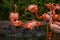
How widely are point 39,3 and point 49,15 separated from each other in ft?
11.6

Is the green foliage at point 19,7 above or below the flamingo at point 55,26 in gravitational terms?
below

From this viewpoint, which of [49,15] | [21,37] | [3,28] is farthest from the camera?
[3,28]

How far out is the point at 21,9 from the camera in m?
7.96

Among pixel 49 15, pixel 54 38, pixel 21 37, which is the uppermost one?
pixel 49 15

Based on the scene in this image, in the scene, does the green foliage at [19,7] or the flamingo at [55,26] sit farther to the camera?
the green foliage at [19,7]

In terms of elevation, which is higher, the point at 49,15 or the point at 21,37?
the point at 49,15

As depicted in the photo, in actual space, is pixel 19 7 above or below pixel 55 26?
below

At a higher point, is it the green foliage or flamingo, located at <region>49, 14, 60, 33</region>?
flamingo, located at <region>49, 14, 60, 33</region>

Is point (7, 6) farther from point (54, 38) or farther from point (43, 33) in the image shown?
point (54, 38)

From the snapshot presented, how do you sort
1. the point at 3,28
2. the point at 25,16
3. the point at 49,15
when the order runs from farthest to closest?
the point at 25,16, the point at 3,28, the point at 49,15

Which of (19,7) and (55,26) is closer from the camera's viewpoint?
(55,26)

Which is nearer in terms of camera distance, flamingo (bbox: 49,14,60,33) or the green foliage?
flamingo (bbox: 49,14,60,33)

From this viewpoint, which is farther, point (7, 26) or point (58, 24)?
point (7, 26)

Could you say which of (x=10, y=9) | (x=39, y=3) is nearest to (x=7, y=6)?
(x=10, y=9)
